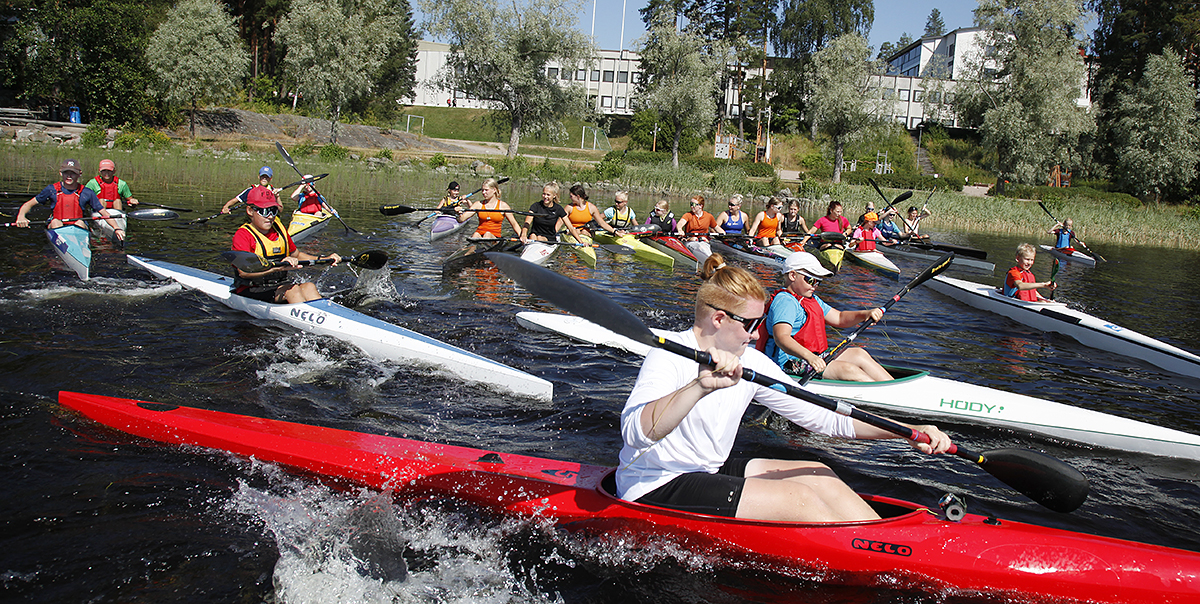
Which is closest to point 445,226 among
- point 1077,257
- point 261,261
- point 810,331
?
point 261,261

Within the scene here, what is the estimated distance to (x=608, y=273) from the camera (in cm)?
1239

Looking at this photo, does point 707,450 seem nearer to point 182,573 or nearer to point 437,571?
point 437,571

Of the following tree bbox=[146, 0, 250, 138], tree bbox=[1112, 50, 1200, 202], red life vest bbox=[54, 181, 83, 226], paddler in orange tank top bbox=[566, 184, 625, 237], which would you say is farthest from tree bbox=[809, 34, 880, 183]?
red life vest bbox=[54, 181, 83, 226]

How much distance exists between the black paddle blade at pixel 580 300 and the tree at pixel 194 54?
35.9 m

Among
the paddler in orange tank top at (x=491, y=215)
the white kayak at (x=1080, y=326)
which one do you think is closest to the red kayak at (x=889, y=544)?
the white kayak at (x=1080, y=326)

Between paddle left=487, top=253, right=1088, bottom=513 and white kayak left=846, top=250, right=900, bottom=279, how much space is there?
11.0 metres

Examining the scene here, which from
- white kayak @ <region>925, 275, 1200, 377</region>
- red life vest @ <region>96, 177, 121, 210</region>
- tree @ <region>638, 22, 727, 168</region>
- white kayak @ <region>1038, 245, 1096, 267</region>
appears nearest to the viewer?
white kayak @ <region>925, 275, 1200, 377</region>

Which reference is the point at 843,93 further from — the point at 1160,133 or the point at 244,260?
the point at 244,260

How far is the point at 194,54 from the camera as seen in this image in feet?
109

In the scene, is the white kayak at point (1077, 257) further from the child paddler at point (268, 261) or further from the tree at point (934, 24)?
the tree at point (934, 24)

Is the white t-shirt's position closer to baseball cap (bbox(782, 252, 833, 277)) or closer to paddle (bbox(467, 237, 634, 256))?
baseball cap (bbox(782, 252, 833, 277))

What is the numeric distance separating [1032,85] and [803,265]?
1387 inches

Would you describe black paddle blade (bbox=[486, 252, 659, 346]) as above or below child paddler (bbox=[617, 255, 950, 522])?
above

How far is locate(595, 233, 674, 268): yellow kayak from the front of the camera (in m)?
13.2
